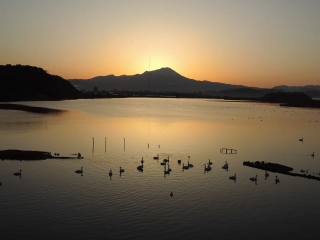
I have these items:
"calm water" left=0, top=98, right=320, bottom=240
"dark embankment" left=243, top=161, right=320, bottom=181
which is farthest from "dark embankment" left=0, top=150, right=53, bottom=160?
"dark embankment" left=243, top=161, right=320, bottom=181

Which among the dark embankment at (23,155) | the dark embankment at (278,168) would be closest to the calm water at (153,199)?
the dark embankment at (278,168)

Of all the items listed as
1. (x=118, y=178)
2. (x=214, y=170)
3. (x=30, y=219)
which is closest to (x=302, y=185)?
(x=214, y=170)

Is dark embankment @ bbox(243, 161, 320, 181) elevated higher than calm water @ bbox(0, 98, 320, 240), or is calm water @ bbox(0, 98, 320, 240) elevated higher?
dark embankment @ bbox(243, 161, 320, 181)

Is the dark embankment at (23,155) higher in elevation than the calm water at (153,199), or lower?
higher

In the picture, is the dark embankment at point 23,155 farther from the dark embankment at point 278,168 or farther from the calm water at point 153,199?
the dark embankment at point 278,168

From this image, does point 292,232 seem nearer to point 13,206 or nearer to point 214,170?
point 214,170

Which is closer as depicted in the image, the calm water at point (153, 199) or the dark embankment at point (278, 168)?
the calm water at point (153, 199)

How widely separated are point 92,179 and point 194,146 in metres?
25.2

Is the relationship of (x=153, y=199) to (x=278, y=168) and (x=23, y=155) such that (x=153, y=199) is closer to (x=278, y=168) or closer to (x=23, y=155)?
(x=278, y=168)

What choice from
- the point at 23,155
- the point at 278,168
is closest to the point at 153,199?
the point at 278,168

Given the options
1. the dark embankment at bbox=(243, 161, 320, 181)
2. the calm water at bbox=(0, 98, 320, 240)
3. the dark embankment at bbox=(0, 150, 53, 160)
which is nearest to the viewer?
the calm water at bbox=(0, 98, 320, 240)

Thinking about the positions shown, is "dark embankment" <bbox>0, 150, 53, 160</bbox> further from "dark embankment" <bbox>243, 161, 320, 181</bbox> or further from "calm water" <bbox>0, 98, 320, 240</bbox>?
"dark embankment" <bbox>243, 161, 320, 181</bbox>

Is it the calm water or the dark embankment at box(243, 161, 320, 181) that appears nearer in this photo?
the calm water

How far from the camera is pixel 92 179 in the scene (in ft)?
102
